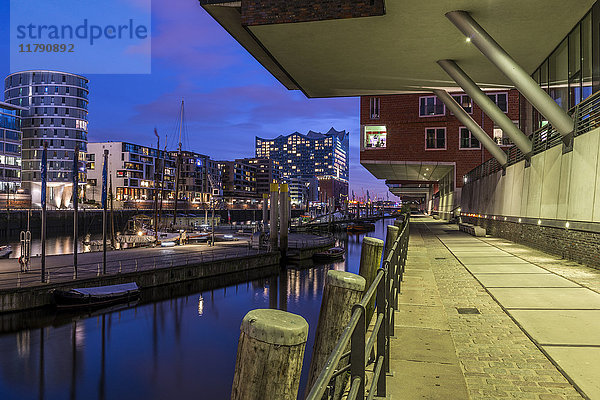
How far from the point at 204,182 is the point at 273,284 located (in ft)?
469

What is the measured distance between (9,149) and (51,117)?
2624 cm

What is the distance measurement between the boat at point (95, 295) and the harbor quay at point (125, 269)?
66cm

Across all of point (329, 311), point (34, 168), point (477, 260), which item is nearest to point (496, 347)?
point (329, 311)

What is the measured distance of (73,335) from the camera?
21.9 meters

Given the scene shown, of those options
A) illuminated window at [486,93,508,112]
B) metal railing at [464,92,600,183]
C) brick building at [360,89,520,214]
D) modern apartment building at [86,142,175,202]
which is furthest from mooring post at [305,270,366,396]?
modern apartment building at [86,142,175,202]

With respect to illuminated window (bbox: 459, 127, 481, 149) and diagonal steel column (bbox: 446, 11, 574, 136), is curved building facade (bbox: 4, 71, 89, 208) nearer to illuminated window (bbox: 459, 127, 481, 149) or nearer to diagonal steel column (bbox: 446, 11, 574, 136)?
illuminated window (bbox: 459, 127, 481, 149)

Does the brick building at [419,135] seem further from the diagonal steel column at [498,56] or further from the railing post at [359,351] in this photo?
the railing post at [359,351]

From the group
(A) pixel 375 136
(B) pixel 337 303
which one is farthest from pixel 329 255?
(B) pixel 337 303

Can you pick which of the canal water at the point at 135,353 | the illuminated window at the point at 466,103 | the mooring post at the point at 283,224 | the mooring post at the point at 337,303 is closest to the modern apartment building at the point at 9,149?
the mooring post at the point at 283,224

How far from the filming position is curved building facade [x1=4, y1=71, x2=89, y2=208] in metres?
116

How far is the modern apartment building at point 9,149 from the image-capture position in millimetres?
94625

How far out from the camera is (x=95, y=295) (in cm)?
2520

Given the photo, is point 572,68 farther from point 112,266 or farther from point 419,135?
point 112,266

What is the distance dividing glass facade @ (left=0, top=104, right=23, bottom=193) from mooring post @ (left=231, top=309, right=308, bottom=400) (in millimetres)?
108976
